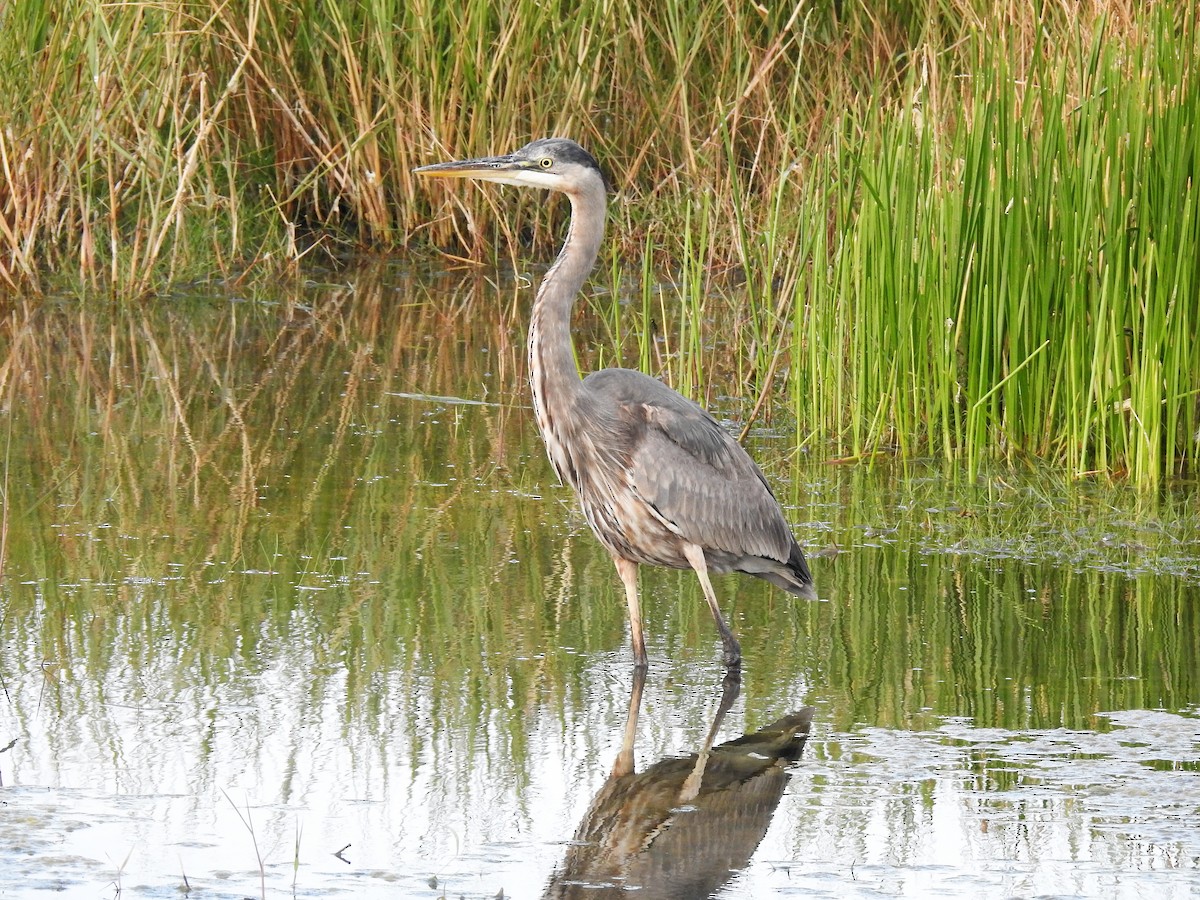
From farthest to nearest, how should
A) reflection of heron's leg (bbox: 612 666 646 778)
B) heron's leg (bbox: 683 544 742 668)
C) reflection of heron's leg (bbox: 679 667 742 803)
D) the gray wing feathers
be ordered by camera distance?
1. the gray wing feathers
2. heron's leg (bbox: 683 544 742 668)
3. reflection of heron's leg (bbox: 612 666 646 778)
4. reflection of heron's leg (bbox: 679 667 742 803)

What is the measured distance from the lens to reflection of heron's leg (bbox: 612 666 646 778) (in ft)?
14.5

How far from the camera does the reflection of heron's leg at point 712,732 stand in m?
4.30

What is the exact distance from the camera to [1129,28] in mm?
6820

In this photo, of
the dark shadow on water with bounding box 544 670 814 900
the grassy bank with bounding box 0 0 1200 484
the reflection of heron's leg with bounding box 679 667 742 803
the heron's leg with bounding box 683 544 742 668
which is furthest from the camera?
the grassy bank with bounding box 0 0 1200 484

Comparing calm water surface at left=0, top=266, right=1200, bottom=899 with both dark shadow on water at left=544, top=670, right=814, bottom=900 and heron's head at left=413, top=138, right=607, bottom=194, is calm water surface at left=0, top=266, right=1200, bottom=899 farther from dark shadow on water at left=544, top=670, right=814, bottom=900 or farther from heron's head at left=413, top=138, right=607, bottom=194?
heron's head at left=413, top=138, right=607, bottom=194

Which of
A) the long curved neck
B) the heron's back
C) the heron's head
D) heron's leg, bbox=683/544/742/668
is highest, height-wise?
the heron's head

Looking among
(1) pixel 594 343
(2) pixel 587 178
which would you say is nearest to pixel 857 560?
(2) pixel 587 178

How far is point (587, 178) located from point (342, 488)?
1948mm

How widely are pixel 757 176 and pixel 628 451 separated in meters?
5.97

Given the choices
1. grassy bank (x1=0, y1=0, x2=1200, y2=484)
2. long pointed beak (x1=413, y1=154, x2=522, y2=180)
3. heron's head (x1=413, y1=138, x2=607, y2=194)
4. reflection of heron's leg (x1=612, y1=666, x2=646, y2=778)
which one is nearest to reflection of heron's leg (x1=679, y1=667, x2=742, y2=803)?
reflection of heron's leg (x1=612, y1=666, x2=646, y2=778)

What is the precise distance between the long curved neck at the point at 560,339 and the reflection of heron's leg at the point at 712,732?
2.52ft

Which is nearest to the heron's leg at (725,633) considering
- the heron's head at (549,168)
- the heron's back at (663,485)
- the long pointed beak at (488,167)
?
the heron's back at (663,485)

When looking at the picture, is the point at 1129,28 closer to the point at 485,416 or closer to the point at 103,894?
the point at 485,416

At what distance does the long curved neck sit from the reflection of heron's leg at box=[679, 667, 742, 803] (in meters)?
0.77
